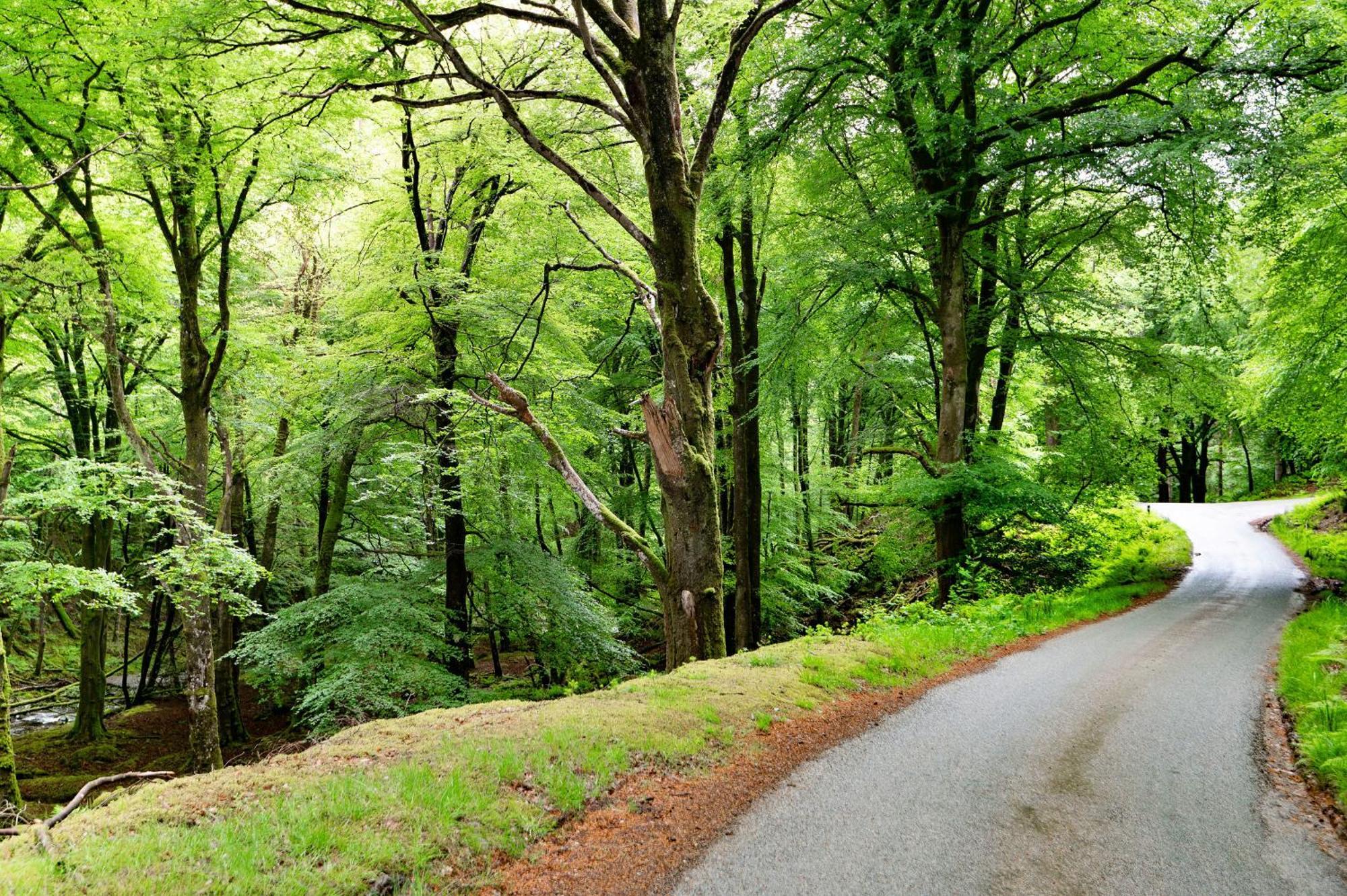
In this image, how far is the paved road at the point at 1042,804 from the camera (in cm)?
328

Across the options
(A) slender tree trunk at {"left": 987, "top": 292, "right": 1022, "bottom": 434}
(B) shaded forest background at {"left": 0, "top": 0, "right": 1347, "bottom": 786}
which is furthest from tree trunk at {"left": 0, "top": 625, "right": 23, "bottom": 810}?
(A) slender tree trunk at {"left": 987, "top": 292, "right": 1022, "bottom": 434}

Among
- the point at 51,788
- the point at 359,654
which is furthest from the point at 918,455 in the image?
the point at 51,788

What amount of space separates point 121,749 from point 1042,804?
1730 cm

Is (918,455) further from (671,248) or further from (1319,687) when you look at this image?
(671,248)

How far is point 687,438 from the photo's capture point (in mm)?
6703

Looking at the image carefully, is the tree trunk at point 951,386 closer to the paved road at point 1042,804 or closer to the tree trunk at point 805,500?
the tree trunk at point 805,500

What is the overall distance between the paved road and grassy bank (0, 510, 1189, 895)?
877 millimetres

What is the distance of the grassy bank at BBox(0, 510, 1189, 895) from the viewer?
272cm

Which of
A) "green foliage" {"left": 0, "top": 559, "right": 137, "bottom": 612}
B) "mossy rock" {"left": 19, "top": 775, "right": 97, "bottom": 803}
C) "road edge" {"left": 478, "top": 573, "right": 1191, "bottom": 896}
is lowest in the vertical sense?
"mossy rock" {"left": 19, "top": 775, "right": 97, "bottom": 803}

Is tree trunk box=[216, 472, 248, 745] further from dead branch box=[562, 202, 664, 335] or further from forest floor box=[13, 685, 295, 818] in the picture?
dead branch box=[562, 202, 664, 335]

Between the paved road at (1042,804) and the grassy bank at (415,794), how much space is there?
0.88 metres

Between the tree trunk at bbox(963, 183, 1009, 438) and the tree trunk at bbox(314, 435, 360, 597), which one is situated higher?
the tree trunk at bbox(963, 183, 1009, 438)

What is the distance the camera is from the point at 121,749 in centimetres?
1363

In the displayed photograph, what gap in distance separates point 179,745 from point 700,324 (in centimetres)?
1531
